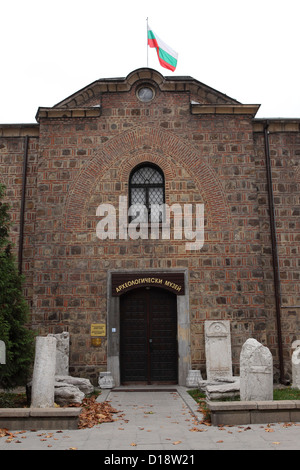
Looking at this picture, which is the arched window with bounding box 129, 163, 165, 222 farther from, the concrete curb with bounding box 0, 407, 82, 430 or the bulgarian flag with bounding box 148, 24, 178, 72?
the concrete curb with bounding box 0, 407, 82, 430

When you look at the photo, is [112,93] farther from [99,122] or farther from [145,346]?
[145,346]

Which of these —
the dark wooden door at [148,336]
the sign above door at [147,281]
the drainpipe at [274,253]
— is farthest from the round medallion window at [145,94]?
the dark wooden door at [148,336]

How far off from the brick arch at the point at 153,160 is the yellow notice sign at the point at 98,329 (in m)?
2.82

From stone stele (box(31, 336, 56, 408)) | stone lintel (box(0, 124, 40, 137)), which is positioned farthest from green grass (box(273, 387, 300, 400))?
stone lintel (box(0, 124, 40, 137))

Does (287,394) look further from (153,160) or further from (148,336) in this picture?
(153,160)

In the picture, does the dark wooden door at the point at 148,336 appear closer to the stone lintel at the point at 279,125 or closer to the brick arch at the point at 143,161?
the brick arch at the point at 143,161

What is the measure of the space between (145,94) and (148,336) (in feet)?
23.5

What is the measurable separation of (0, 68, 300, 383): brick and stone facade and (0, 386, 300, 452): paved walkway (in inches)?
157

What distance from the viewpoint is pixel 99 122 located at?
12961mm

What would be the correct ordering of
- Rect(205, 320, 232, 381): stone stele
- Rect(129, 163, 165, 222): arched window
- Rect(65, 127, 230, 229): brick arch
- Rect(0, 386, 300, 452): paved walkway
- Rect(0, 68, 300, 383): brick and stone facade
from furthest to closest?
Rect(129, 163, 165, 222): arched window → Rect(65, 127, 230, 229): brick arch → Rect(0, 68, 300, 383): brick and stone facade → Rect(205, 320, 232, 381): stone stele → Rect(0, 386, 300, 452): paved walkway

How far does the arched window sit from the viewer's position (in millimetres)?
12586

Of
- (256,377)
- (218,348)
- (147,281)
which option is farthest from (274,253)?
(256,377)

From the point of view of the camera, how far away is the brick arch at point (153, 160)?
12.5 m

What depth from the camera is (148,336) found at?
11.9m
